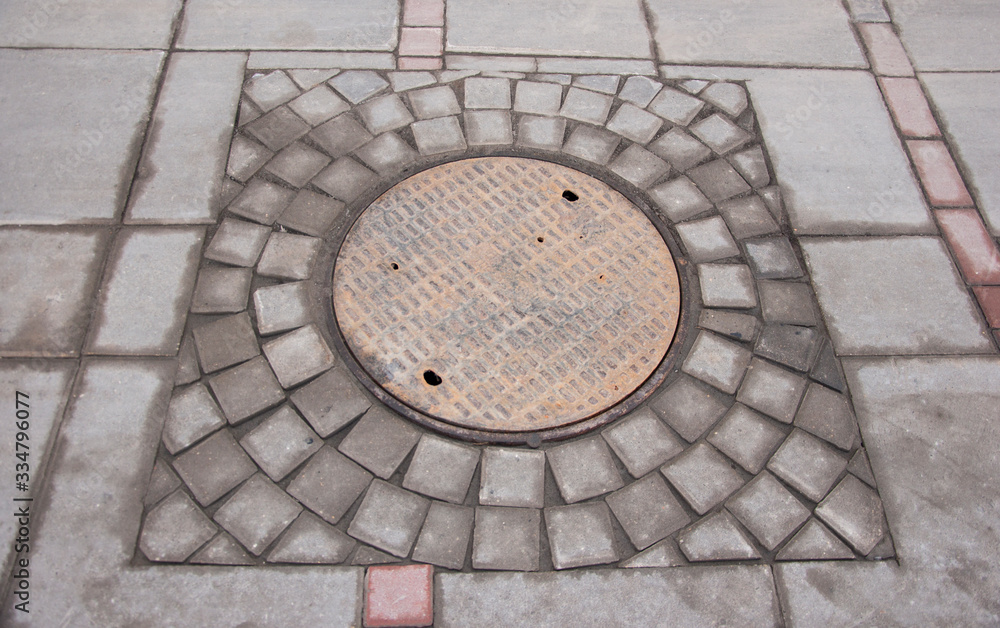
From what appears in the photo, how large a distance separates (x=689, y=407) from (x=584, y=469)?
0.48 m

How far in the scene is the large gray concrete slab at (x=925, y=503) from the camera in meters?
2.19

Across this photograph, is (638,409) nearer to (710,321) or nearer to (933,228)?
(710,321)

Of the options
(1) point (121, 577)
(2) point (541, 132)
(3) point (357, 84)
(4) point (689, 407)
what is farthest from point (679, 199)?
(1) point (121, 577)

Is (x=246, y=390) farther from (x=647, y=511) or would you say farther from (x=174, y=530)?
(x=647, y=511)

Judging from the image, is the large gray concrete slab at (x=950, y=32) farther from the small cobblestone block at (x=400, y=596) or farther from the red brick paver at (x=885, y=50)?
the small cobblestone block at (x=400, y=596)

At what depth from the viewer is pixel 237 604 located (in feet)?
6.97

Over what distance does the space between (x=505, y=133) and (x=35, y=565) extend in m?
2.50

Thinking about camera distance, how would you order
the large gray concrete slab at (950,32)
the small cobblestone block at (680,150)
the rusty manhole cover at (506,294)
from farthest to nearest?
the large gray concrete slab at (950,32)
the small cobblestone block at (680,150)
the rusty manhole cover at (506,294)

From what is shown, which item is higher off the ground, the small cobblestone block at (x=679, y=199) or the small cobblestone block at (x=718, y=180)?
the small cobblestone block at (x=718, y=180)

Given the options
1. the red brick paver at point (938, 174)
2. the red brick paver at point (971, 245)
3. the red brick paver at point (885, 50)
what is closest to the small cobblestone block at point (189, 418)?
the red brick paver at point (971, 245)

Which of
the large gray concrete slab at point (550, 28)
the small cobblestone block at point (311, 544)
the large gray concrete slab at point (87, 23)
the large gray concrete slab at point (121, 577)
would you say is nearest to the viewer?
the large gray concrete slab at point (121, 577)

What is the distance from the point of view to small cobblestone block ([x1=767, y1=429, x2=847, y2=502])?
7.83 feet

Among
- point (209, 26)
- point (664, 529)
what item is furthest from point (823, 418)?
point (209, 26)

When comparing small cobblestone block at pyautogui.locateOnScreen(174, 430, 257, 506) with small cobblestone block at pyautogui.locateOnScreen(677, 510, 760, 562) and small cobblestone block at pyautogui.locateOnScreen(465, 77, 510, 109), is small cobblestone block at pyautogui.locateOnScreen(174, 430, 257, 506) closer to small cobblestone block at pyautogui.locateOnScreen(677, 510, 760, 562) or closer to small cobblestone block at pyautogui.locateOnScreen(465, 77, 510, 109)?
small cobblestone block at pyautogui.locateOnScreen(677, 510, 760, 562)
